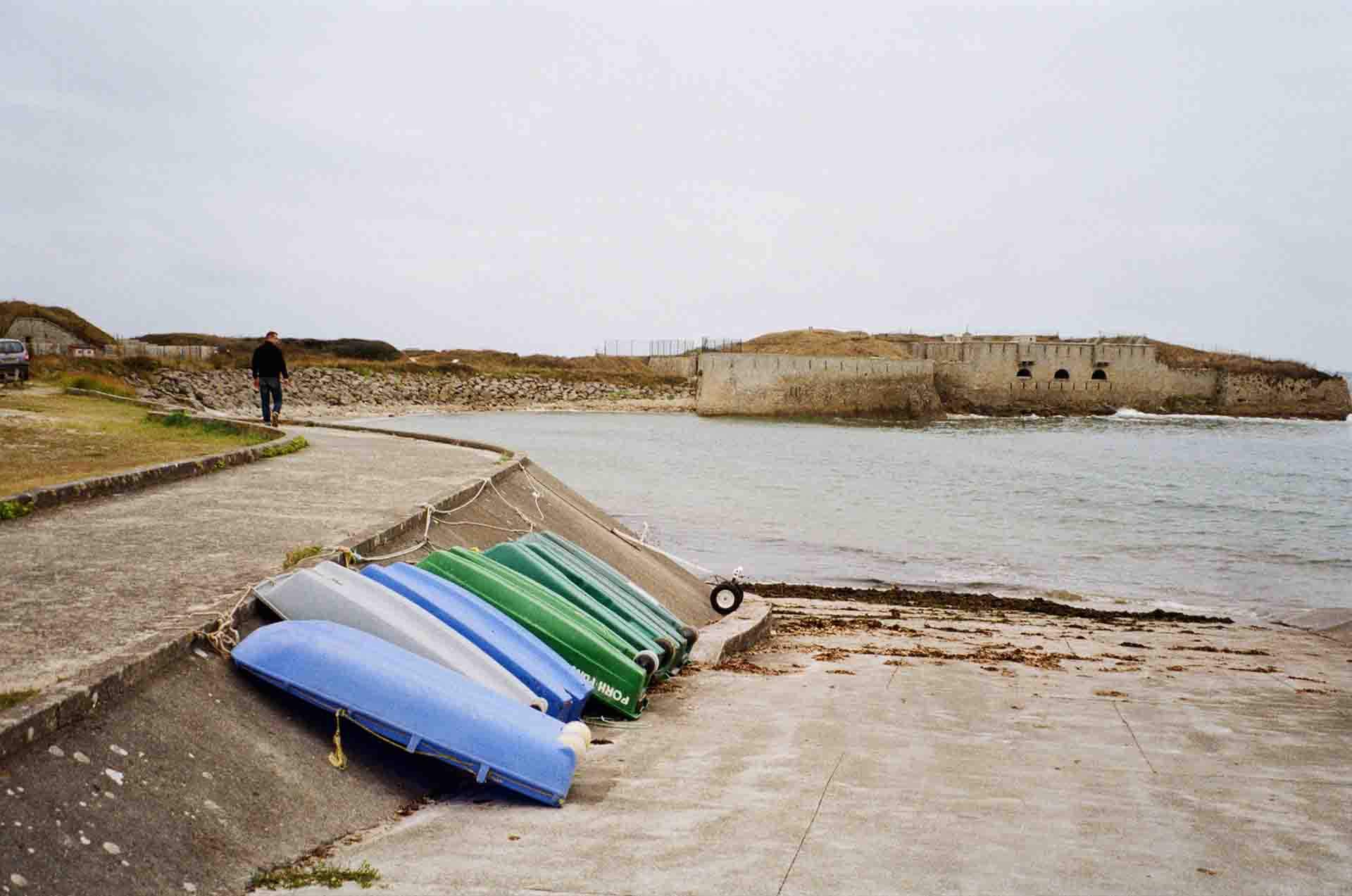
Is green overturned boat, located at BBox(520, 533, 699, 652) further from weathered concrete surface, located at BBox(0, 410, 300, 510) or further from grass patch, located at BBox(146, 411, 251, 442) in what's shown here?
grass patch, located at BBox(146, 411, 251, 442)

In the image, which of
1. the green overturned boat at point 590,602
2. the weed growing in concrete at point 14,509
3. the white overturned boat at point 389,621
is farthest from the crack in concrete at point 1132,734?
the weed growing in concrete at point 14,509

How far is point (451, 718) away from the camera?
486 cm

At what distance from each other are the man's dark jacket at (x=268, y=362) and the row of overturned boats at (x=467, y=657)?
12410 mm

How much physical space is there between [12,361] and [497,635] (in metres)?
26.2

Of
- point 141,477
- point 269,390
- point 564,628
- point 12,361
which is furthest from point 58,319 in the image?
point 564,628

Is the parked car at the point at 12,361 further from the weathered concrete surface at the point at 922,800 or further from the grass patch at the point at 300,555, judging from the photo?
the weathered concrete surface at the point at 922,800

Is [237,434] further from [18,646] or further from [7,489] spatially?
[18,646]

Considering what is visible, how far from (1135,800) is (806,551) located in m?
15.2

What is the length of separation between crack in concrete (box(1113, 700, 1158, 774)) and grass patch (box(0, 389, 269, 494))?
320 inches

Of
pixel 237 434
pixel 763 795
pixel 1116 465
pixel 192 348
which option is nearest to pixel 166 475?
pixel 237 434

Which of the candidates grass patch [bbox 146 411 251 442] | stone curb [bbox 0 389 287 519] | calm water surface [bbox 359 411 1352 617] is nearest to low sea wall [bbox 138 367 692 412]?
calm water surface [bbox 359 411 1352 617]

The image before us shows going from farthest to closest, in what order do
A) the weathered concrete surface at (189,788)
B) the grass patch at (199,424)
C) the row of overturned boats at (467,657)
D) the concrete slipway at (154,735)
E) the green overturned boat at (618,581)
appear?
the grass patch at (199,424) → the green overturned boat at (618,581) → the row of overturned boats at (467,657) → the concrete slipway at (154,735) → the weathered concrete surface at (189,788)

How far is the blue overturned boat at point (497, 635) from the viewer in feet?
19.1

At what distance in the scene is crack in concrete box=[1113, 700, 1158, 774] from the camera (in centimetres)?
615
